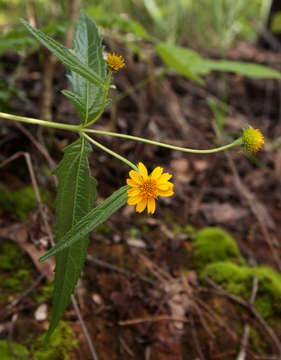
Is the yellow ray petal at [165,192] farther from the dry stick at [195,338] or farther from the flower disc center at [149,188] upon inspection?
the dry stick at [195,338]

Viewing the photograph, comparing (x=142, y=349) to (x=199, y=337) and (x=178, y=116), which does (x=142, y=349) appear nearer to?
(x=199, y=337)

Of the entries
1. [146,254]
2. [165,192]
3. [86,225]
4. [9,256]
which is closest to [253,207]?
[146,254]

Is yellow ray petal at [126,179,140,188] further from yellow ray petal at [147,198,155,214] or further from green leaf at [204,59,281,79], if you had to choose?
green leaf at [204,59,281,79]

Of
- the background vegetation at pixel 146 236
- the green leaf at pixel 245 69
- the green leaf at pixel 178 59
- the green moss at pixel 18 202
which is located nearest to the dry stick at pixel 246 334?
the background vegetation at pixel 146 236

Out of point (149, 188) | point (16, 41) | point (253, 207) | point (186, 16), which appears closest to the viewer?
point (149, 188)

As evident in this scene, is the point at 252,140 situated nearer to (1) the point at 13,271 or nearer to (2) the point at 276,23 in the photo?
(1) the point at 13,271

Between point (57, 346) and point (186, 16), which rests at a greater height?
point (186, 16)
